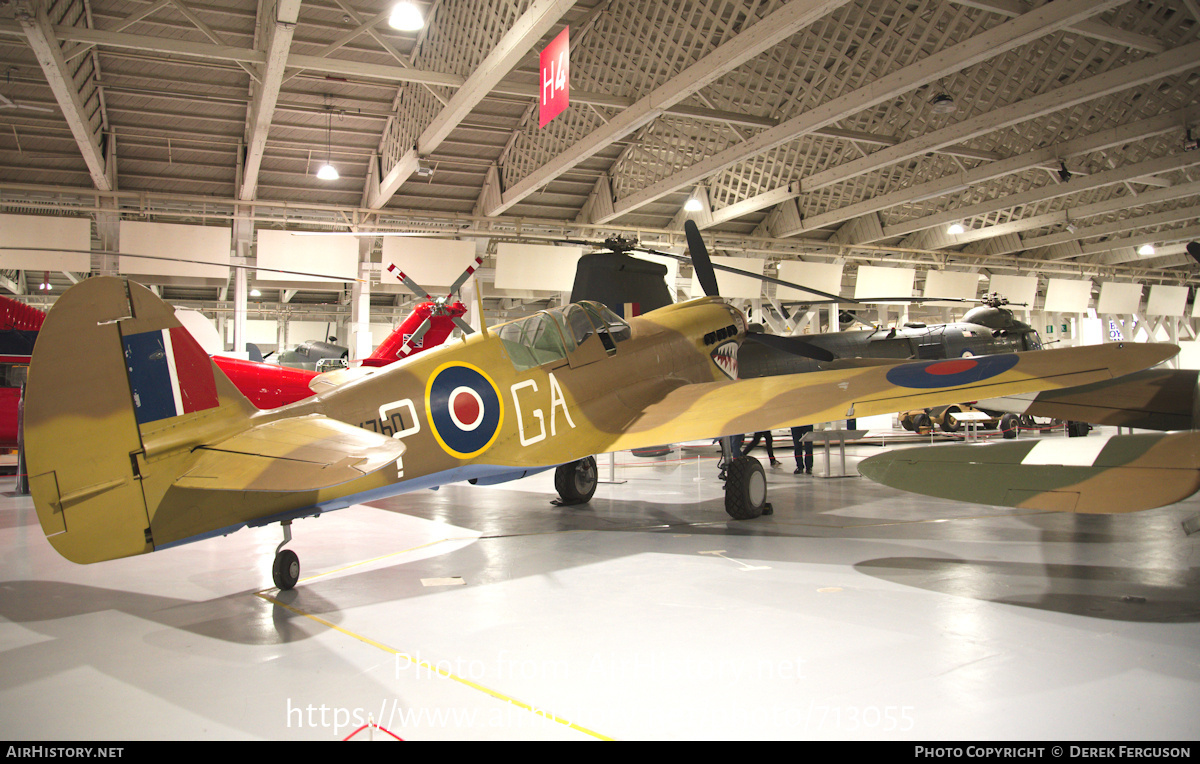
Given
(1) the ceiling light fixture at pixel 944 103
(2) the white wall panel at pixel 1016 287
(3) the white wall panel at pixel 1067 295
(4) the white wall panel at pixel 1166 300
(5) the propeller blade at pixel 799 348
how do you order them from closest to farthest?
(5) the propeller blade at pixel 799 348 → (1) the ceiling light fixture at pixel 944 103 → (2) the white wall panel at pixel 1016 287 → (3) the white wall panel at pixel 1067 295 → (4) the white wall panel at pixel 1166 300

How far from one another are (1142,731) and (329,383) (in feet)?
25.3

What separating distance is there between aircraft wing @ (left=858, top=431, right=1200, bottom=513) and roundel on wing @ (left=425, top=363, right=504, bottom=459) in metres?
2.73

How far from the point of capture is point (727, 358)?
8.23 metres

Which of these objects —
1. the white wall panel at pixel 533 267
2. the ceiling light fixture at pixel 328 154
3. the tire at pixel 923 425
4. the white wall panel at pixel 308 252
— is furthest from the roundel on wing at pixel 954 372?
the tire at pixel 923 425

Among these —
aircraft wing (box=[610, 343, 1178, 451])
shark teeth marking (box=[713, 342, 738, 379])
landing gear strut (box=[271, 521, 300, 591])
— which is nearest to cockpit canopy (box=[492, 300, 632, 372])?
aircraft wing (box=[610, 343, 1178, 451])

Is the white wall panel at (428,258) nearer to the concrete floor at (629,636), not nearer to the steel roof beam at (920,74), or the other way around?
the steel roof beam at (920,74)

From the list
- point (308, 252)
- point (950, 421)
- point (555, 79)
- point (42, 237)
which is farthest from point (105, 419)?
point (950, 421)

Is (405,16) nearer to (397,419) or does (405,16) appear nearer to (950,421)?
(397,419)

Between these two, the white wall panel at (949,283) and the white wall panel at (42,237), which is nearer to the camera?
the white wall panel at (42,237)

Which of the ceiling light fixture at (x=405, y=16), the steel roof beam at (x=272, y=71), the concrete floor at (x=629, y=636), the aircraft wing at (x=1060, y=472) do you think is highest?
the ceiling light fixture at (x=405, y=16)

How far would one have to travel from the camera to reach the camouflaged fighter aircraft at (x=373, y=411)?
3488 millimetres

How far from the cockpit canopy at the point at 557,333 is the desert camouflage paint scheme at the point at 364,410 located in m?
0.02

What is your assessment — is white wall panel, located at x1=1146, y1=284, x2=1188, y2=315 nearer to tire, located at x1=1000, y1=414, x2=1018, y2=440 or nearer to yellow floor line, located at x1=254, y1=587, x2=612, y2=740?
tire, located at x1=1000, y1=414, x2=1018, y2=440

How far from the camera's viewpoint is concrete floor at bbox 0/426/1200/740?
8.16 feet
